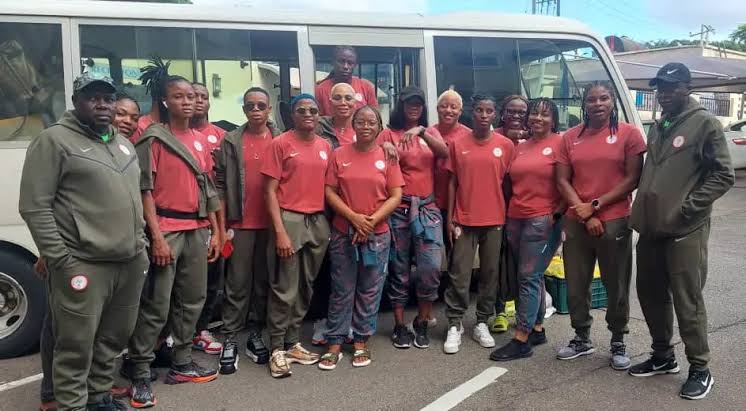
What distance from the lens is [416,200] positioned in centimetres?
421

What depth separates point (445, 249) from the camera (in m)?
4.59

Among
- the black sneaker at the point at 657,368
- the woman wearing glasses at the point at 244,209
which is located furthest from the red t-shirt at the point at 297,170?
the black sneaker at the point at 657,368

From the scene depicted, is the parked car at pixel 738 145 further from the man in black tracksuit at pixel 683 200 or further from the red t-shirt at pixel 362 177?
the red t-shirt at pixel 362 177

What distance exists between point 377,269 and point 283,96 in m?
1.56

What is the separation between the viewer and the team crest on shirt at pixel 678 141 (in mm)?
3471

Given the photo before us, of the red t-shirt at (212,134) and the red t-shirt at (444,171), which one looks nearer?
the red t-shirt at (212,134)

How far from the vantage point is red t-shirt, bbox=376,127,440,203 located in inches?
165

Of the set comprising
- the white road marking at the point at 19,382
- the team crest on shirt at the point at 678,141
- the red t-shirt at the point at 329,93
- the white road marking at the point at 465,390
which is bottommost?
the white road marking at the point at 465,390

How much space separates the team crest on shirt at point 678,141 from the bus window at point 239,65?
2.65m

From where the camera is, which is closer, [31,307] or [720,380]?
[720,380]

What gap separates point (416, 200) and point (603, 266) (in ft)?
4.24

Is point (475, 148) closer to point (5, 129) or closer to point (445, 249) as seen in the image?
point (445, 249)

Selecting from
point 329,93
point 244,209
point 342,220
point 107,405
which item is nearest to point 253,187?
point 244,209

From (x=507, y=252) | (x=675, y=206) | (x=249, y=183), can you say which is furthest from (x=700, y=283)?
(x=249, y=183)
